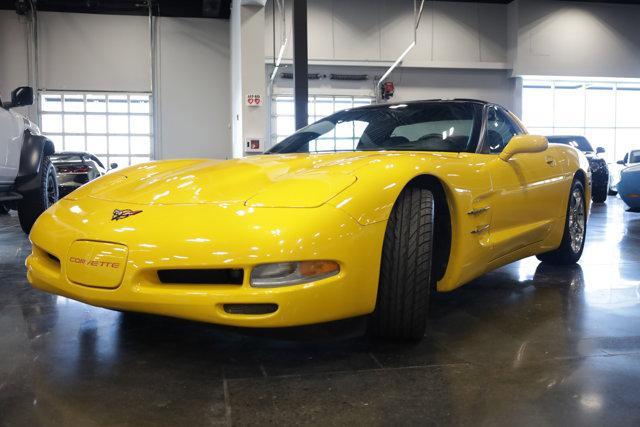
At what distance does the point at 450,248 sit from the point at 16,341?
1827 mm

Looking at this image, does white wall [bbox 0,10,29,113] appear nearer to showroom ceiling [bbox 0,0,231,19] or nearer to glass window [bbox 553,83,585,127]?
showroom ceiling [bbox 0,0,231,19]

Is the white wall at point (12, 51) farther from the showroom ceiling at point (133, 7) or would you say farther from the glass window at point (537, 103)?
the glass window at point (537, 103)

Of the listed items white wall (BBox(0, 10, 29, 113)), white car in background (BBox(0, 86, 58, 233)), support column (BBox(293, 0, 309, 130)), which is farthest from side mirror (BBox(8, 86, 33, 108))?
white wall (BBox(0, 10, 29, 113))

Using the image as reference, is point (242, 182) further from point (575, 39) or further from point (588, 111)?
point (588, 111)

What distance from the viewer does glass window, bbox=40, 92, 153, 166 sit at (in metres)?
14.7

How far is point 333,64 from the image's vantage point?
50.2 ft

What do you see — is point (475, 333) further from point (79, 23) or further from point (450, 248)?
point (79, 23)

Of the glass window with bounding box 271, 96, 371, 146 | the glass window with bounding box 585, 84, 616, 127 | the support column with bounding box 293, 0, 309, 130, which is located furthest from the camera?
the glass window with bounding box 585, 84, 616, 127

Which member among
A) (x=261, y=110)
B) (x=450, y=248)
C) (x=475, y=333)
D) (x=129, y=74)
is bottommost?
(x=475, y=333)

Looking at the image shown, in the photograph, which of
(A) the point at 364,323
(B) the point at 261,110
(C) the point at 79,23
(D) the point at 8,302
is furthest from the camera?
(C) the point at 79,23

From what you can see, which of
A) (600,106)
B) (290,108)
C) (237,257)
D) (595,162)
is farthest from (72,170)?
(600,106)

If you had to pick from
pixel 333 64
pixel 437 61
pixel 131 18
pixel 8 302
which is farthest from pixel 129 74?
pixel 8 302

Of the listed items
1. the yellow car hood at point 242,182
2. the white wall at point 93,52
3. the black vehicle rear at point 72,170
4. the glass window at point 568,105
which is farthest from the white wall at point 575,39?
the yellow car hood at point 242,182

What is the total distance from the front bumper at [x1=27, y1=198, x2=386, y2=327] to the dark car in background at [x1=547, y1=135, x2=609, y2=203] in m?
9.59
